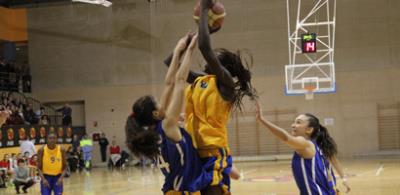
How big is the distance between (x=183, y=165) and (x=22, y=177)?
12547mm

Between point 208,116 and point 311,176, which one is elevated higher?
point 208,116

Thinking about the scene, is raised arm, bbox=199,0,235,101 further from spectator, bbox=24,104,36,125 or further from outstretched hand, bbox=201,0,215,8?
spectator, bbox=24,104,36,125

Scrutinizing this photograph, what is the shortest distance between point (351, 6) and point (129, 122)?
2248 cm

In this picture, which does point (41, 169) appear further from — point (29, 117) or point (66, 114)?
point (66, 114)

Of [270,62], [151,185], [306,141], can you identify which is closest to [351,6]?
[270,62]

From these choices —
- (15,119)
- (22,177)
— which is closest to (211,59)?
(22,177)

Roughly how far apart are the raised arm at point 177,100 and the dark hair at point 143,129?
92 millimetres

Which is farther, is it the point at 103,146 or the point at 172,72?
the point at 103,146

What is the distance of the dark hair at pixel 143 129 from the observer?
11.1 feet

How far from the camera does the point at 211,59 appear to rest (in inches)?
139

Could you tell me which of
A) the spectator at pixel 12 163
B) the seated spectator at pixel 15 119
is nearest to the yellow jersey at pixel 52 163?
the spectator at pixel 12 163

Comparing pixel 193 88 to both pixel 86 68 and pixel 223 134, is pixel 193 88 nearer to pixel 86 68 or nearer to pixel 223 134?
Result: pixel 223 134

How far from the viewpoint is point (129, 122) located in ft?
11.4

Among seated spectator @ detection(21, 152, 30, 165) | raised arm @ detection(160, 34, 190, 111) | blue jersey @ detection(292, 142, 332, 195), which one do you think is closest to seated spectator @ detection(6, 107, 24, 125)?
seated spectator @ detection(21, 152, 30, 165)
